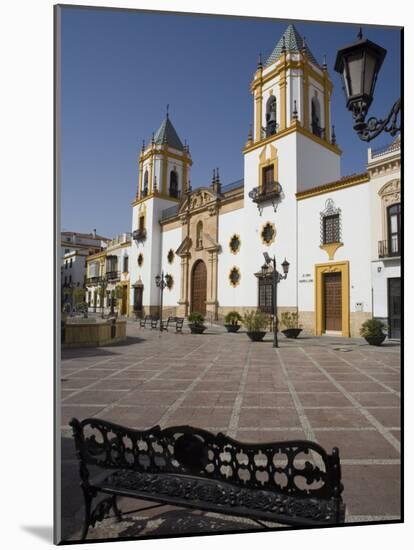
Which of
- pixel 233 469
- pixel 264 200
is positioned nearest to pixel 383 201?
pixel 264 200

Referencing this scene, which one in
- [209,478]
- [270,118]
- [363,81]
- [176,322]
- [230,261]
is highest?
[270,118]

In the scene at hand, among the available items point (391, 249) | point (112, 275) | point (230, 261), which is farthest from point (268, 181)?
point (112, 275)

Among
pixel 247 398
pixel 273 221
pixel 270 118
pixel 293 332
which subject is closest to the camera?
pixel 247 398

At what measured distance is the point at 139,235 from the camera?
261cm

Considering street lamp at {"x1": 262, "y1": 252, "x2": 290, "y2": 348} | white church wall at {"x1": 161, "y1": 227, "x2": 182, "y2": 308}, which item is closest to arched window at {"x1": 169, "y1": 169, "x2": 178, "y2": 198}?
white church wall at {"x1": 161, "y1": 227, "x2": 182, "y2": 308}

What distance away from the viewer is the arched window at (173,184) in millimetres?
2520

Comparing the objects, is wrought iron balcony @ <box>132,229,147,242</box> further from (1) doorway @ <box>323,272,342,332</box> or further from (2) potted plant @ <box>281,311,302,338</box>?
(1) doorway @ <box>323,272,342,332</box>

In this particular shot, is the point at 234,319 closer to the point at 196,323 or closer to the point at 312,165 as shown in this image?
the point at 196,323

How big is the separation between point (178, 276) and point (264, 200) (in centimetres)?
133

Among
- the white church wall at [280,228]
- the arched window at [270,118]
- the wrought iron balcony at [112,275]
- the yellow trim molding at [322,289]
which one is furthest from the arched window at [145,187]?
the yellow trim molding at [322,289]

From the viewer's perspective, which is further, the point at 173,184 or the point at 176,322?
the point at 176,322

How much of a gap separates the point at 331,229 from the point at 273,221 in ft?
2.20

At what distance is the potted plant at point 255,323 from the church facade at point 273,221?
0.11 m

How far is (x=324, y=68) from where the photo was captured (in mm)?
2088
